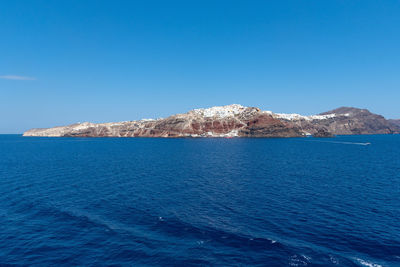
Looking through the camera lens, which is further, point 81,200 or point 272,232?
point 81,200

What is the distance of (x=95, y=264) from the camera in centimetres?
2367

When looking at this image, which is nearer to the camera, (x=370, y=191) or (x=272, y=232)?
(x=272, y=232)

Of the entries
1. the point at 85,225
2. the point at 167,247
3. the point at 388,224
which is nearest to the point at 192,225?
the point at 167,247

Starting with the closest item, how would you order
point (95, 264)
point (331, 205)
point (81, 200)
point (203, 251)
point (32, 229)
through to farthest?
point (95, 264) → point (203, 251) → point (32, 229) → point (331, 205) → point (81, 200)

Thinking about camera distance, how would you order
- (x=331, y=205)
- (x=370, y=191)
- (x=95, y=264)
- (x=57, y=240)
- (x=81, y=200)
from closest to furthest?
(x=95, y=264)
(x=57, y=240)
(x=331, y=205)
(x=81, y=200)
(x=370, y=191)

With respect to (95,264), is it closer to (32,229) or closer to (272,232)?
(32,229)

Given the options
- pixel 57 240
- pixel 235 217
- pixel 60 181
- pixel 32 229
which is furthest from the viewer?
pixel 60 181

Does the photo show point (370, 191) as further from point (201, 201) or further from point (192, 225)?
point (192, 225)

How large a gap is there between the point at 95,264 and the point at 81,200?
73.4ft

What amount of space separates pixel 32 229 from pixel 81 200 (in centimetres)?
1160

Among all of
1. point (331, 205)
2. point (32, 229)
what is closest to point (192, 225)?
point (32, 229)

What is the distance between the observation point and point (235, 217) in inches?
1366

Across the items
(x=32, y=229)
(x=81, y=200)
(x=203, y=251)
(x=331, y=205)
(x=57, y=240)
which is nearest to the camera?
(x=203, y=251)

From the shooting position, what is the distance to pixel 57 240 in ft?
93.2
